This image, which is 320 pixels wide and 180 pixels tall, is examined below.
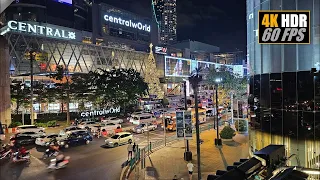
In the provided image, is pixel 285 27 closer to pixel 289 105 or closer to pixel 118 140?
pixel 289 105

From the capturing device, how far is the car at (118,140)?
26.2 meters

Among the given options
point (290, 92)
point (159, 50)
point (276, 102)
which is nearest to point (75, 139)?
point (276, 102)

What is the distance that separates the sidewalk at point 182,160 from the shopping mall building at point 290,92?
13.0 feet

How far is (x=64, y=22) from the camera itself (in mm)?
87938

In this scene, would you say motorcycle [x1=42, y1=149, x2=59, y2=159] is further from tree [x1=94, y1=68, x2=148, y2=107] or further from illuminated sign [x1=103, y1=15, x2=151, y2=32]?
illuminated sign [x1=103, y1=15, x2=151, y2=32]

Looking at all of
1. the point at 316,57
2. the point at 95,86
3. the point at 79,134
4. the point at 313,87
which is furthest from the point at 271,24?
the point at 95,86

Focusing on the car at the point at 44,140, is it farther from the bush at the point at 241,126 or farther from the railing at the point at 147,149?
the bush at the point at 241,126

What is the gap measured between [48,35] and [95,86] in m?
21.7

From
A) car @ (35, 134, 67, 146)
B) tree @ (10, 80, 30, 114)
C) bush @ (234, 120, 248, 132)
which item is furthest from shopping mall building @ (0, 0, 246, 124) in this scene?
bush @ (234, 120, 248, 132)

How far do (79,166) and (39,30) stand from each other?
52627mm

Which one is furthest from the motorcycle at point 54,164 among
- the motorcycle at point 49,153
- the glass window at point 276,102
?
the glass window at point 276,102

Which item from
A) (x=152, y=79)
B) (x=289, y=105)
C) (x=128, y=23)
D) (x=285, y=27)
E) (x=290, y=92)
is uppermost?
(x=128, y=23)

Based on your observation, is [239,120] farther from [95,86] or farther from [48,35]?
[48,35]

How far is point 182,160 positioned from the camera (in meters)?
21.3
